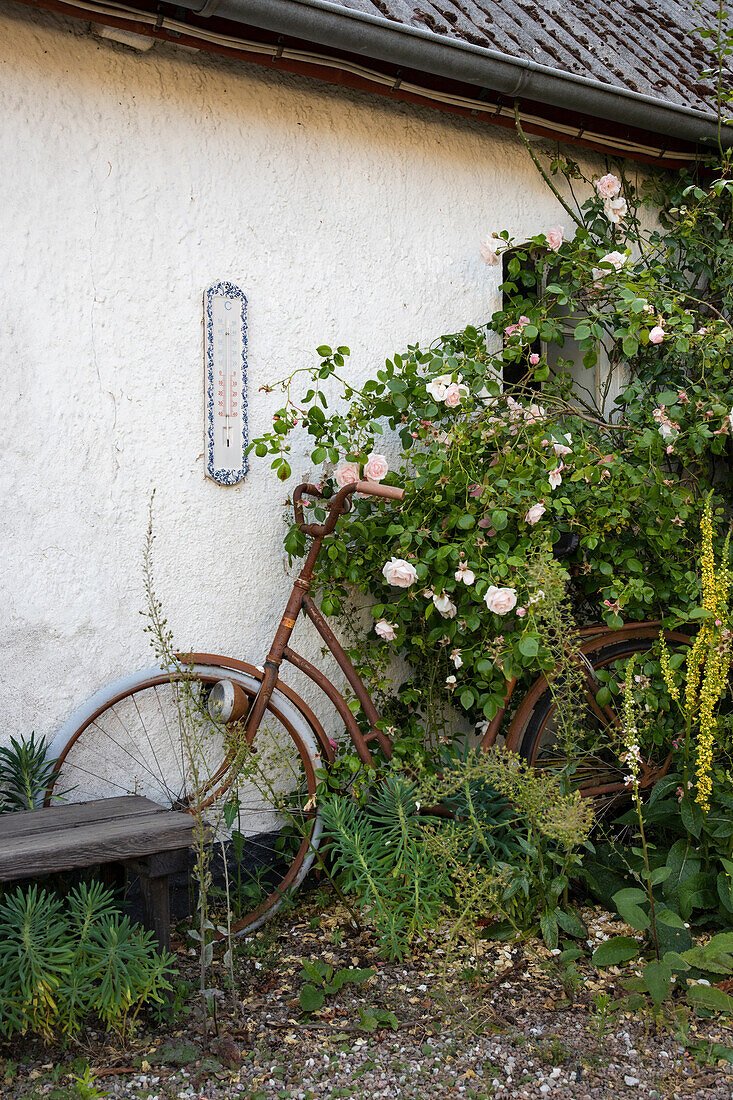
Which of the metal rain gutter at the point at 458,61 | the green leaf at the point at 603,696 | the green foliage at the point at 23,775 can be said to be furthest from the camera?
the green leaf at the point at 603,696

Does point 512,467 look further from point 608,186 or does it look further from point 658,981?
point 658,981

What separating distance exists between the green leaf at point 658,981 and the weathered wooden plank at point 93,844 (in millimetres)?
1316

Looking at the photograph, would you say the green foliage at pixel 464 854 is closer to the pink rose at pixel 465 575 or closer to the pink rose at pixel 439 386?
the pink rose at pixel 465 575

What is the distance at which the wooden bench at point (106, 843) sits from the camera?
2350mm

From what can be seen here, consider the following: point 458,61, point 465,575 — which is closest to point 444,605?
A: point 465,575

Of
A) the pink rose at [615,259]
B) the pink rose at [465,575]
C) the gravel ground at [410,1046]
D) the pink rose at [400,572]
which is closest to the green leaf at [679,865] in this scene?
the gravel ground at [410,1046]

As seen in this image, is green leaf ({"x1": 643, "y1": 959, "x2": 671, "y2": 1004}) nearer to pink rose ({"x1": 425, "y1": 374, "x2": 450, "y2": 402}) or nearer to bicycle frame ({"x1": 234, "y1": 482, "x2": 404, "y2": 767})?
bicycle frame ({"x1": 234, "y1": 482, "x2": 404, "y2": 767})

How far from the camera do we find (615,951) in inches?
105

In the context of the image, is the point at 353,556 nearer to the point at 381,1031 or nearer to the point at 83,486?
the point at 83,486

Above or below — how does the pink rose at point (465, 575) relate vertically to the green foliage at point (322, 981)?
above

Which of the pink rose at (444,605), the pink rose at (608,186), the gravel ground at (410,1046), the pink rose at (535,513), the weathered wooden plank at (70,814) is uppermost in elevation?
the pink rose at (608,186)

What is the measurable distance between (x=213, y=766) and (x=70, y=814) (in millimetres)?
673

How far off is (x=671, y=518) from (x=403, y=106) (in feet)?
6.31

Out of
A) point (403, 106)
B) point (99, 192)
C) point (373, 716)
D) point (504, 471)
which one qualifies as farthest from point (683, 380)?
point (99, 192)
